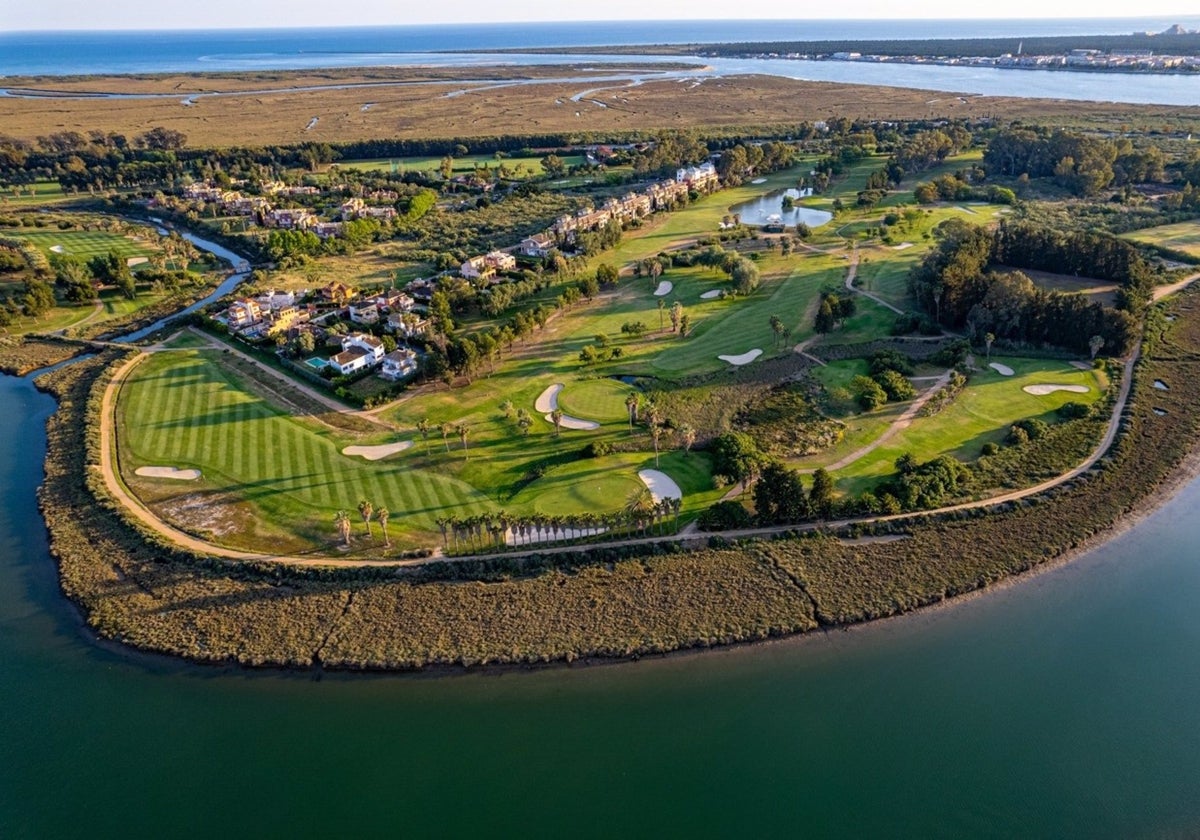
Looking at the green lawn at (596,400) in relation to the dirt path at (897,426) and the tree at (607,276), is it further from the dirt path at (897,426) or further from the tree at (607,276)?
the tree at (607,276)

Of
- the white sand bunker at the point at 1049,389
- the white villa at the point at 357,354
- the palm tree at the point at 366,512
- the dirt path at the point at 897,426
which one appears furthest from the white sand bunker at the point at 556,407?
the white sand bunker at the point at 1049,389

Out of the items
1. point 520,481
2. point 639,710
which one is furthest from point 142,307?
point 639,710

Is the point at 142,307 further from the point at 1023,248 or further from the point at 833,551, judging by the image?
the point at 1023,248

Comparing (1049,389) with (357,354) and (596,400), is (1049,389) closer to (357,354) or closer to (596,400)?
(596,400)

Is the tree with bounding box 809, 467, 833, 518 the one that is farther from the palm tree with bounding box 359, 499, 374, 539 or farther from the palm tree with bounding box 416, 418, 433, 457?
the palm tree with bounding box 359, 499, 374, 539

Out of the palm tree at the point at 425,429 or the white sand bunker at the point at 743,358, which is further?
the white sand bunker at the point at 743,358

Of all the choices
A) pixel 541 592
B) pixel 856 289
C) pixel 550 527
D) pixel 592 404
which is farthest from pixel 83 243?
pixel 856 289

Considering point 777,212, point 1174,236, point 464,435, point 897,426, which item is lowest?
point 897,426
